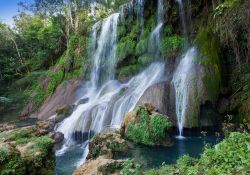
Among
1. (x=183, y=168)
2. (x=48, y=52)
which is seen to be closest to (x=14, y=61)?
(x=48, y=52)

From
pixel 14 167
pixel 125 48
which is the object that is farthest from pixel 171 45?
pixel 14 167

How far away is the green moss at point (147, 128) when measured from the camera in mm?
11203

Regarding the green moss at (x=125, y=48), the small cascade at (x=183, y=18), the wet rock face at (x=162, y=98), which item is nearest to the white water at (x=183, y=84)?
the wet rock face at (x=162, y=98)

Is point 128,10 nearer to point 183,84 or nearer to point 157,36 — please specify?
point 157,36

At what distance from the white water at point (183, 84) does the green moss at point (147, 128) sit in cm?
150

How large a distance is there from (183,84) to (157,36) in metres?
5.68

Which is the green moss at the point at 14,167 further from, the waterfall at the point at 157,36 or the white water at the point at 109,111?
the waterfall at the point at 157,36

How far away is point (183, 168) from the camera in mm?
5691

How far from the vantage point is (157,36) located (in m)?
18.3

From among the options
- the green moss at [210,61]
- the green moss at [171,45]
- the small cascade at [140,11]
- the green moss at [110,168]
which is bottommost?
the green moss at [110,168]

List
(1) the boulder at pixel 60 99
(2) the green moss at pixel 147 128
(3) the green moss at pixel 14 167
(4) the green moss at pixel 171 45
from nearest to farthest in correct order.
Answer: (3) the green moss at pixel 14 167 → (2) the green moss at pixel 147 128 → (4) the green moss at pixel 171 45 → (1) the boulder at pixel 60 99

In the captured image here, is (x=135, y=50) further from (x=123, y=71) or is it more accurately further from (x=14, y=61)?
(x=14, y=61)

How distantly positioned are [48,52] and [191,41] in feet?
57.3

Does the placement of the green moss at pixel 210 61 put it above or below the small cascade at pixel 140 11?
below
